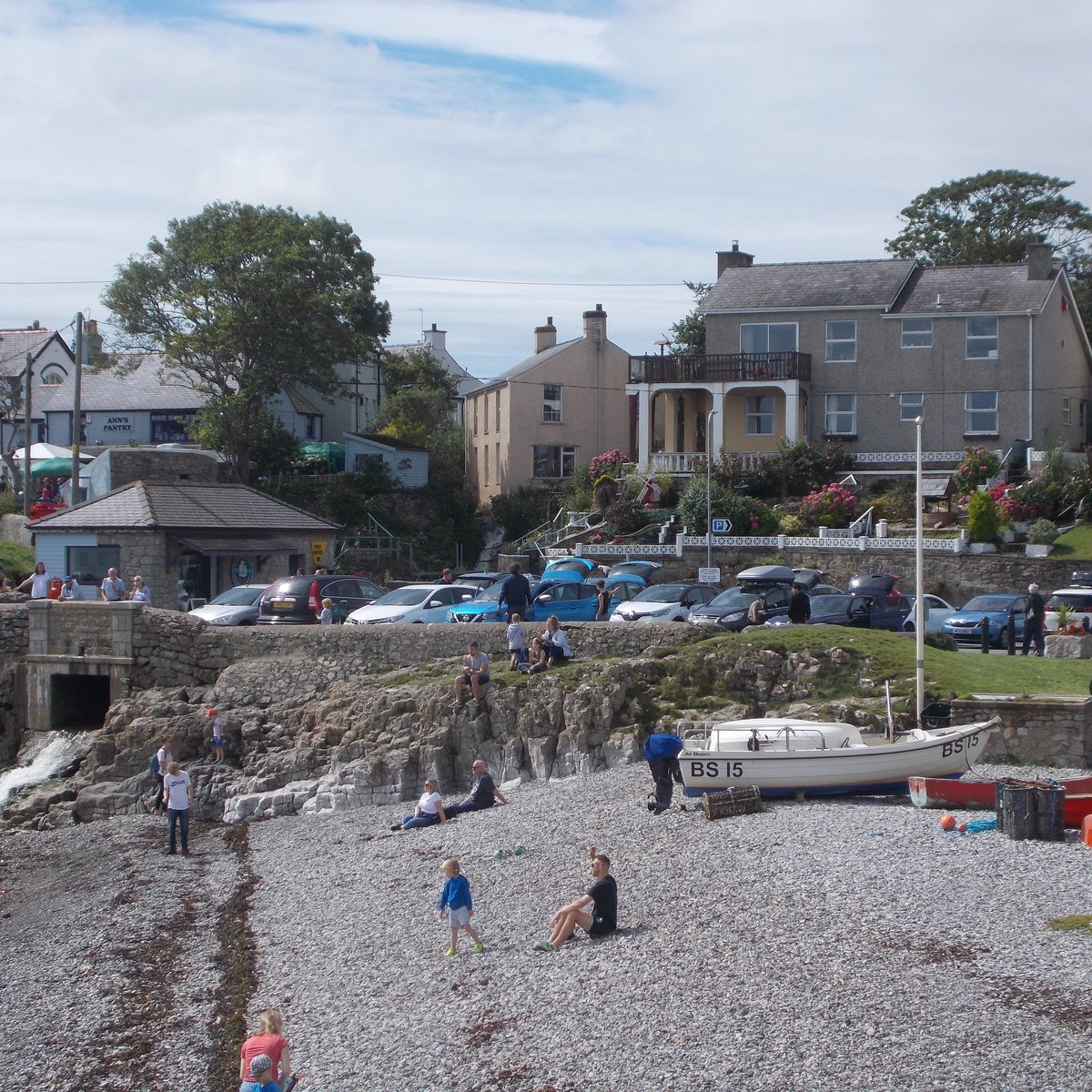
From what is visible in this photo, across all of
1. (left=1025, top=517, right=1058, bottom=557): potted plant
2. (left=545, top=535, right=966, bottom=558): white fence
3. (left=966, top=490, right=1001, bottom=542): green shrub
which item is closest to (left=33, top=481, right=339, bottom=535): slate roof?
(left=545, top=535, right=966, bottom=558): white fence

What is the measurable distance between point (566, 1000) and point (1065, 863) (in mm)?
6091

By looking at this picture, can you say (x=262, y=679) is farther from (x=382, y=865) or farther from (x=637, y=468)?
(x=637, y=468)

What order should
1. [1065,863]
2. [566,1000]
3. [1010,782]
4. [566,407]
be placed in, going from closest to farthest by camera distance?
[566,1000] → [1065,863] → [1010,782] → [566,407]

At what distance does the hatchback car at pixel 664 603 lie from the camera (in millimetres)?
28250

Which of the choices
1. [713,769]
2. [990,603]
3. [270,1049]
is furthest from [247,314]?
[270,1049]

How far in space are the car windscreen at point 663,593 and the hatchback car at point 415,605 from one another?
385cm

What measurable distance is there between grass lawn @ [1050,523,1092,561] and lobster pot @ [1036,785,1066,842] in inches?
784

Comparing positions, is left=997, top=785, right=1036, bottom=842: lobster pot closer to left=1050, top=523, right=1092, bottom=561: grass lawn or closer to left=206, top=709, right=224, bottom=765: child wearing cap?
left=206, top=709, right=224, bottom=765: child wearing cap

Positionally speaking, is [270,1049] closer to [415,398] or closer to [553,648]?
[553,648]

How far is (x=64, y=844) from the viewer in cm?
2261

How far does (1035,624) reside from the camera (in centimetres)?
2667

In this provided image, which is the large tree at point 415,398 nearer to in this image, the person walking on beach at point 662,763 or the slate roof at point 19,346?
the slate roof at point 19,346

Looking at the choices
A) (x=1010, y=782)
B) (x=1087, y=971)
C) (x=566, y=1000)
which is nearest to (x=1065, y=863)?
(x=1010, y=782)

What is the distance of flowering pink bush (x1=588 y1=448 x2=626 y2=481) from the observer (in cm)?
4581
